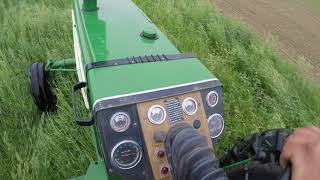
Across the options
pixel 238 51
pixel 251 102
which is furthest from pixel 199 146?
pixel 238 51

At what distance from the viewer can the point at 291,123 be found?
11.2 feet

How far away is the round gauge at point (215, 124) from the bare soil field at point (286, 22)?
16.0ft

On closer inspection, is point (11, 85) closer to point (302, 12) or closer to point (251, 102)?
point (251, 102)

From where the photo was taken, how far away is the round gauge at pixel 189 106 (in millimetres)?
1663

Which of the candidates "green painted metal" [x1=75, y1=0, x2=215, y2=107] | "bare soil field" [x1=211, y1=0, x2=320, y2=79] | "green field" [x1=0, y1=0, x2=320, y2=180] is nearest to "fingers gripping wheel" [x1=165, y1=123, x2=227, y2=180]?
"green painted metal" [x1=75, y1=0, x2=215, y2=107]

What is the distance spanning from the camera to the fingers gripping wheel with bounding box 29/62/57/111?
9.40 ft

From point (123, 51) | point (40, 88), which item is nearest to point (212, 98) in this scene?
point (123, 51)

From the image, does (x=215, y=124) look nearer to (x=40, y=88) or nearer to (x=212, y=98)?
(x=212, y=98)

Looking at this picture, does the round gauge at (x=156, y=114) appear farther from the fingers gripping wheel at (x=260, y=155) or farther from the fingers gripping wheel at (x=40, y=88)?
the fingers gripping wheel at (x=40, y=88)

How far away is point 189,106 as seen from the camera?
1674 mm

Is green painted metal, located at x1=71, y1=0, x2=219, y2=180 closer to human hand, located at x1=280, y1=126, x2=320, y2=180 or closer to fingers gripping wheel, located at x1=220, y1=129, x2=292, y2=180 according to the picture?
fingers gripping wheel, located at x1=220, y1=129, x2=292, y2=180

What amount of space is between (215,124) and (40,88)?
161 cm

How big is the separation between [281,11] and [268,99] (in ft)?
17.7

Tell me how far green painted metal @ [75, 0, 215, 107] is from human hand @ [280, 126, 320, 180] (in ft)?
2.35
